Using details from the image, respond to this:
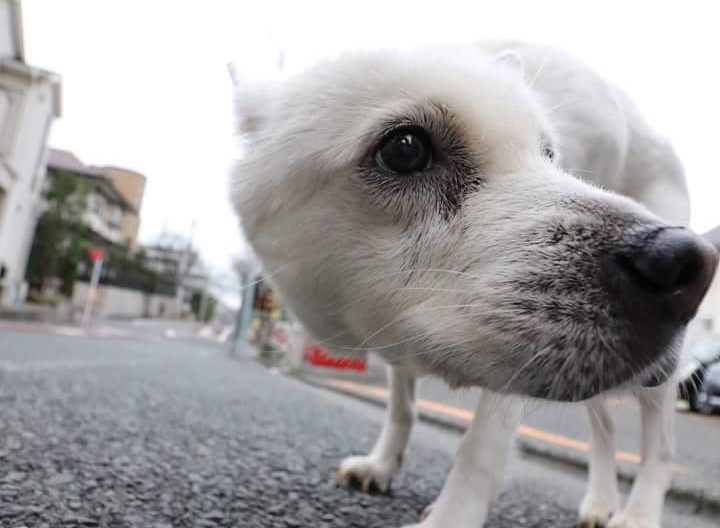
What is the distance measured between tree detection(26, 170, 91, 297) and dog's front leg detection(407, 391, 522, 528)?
6.85 meters

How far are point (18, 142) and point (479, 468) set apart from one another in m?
8.23

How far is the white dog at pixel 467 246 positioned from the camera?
908mm

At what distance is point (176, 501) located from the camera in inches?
58.0

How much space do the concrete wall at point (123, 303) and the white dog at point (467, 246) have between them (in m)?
11.4

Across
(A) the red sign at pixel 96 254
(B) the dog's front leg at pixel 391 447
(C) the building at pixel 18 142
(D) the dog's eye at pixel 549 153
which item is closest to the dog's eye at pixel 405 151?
(D) the dog's eye at pixel 549 153

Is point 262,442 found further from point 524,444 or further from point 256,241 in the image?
point 524,444

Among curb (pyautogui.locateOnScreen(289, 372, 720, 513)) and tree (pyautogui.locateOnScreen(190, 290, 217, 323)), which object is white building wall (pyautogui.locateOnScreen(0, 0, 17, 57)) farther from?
curb (pyautogui.locateOnScreen(289, 372, 720, 513))

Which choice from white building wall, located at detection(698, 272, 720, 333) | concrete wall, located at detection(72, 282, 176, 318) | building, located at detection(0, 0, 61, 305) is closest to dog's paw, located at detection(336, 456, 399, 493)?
white building wall, located at detection(698, 272, 720, 333)

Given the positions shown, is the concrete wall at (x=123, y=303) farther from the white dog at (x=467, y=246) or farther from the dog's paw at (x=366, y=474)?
the white dog at (x=467, y=246)

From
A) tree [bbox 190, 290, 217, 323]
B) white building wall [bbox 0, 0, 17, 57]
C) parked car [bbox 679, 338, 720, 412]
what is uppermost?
white building wall [bbox 0, 0, 17, 57]

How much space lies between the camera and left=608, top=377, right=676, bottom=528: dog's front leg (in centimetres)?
167

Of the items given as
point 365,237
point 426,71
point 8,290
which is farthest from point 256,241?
point 8,290

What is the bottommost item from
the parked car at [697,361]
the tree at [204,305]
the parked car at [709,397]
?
the parked car at [709,397]

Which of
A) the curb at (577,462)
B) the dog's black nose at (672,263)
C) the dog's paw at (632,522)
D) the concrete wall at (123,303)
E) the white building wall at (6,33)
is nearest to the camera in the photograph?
the dog's black nose at (672,263)
